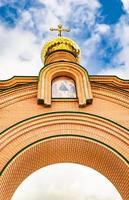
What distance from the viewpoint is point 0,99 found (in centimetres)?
959

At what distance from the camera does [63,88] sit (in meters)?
Answer: 10.3

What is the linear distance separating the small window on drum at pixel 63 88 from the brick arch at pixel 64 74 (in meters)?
0.15

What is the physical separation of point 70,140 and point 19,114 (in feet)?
4.64

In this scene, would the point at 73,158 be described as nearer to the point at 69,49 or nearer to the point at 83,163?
the point at 83,163

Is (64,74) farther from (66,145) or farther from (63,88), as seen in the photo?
(66,145)

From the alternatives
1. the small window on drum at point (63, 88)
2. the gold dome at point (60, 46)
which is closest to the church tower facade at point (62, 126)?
the small window on drum at point (63, 88)

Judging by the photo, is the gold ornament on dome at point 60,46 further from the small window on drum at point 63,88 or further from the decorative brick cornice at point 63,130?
the decorative brick cornice at point 63,130

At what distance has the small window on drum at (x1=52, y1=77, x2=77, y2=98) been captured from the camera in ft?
33.3

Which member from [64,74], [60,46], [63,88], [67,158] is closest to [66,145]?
[67,158]

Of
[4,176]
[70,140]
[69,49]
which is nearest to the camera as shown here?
[4,176]

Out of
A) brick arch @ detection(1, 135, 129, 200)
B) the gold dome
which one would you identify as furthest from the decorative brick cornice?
the gold dome

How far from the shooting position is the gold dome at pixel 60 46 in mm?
12687

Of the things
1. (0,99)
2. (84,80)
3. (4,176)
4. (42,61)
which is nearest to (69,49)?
(42,61)

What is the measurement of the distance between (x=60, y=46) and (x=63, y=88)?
2.77m
